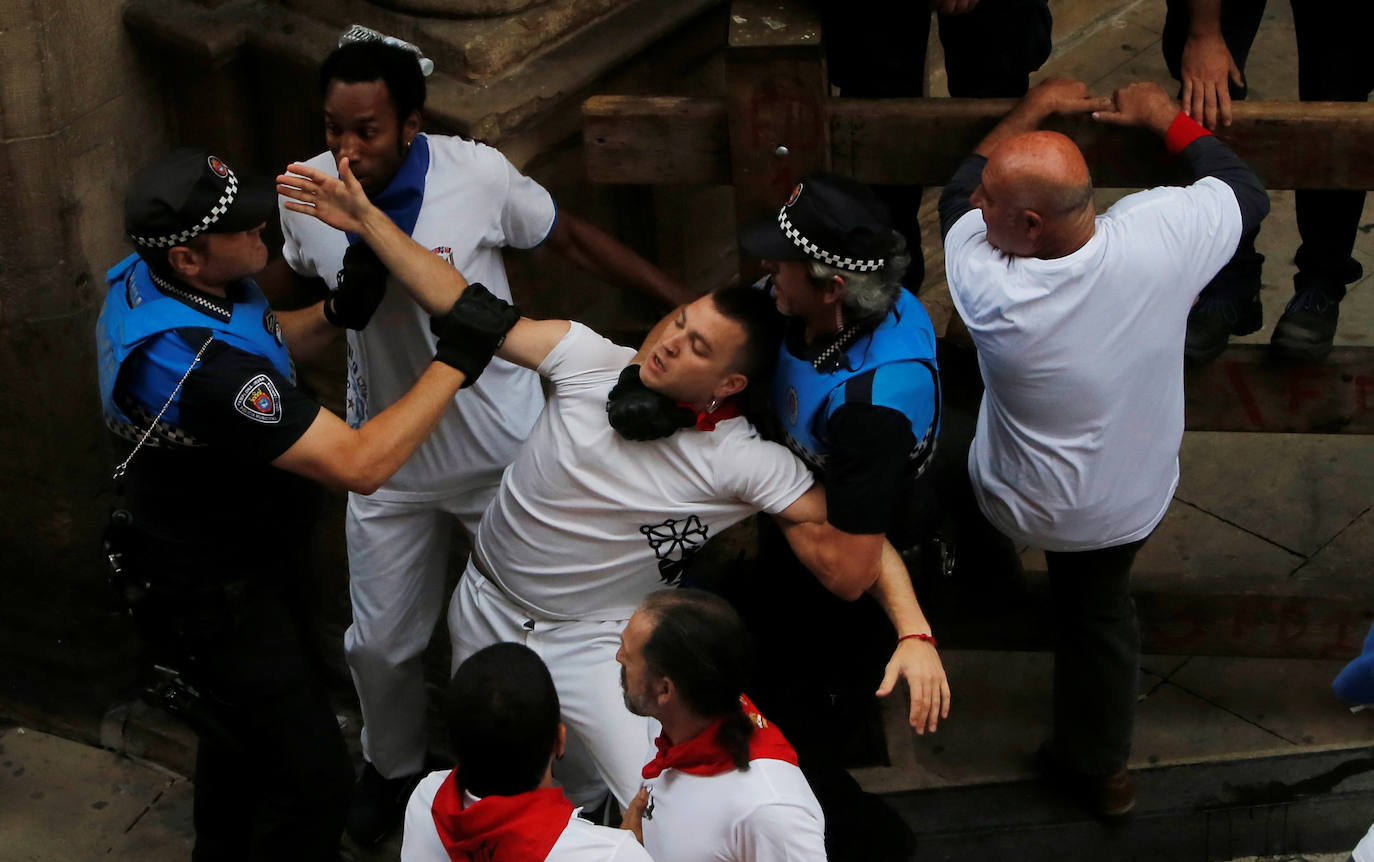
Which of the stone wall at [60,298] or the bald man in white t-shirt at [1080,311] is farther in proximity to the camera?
the stone wall at [60,298]

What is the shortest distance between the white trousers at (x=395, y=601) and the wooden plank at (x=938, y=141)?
953 millimetres

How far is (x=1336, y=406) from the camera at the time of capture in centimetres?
387

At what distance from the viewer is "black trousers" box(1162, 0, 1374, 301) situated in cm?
386

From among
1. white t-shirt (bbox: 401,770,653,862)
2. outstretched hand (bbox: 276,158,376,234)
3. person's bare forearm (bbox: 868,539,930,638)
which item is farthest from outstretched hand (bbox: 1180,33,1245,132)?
white t-shirt (bbox: 401,770,653,862)

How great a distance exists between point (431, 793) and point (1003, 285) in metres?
1.50

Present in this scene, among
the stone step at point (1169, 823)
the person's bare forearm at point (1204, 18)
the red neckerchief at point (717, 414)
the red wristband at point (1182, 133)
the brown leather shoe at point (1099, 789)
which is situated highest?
the person's bare forearm at point (1204, 18)

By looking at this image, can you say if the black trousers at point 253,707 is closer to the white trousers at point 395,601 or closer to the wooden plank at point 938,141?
the white trousers at point 395,601

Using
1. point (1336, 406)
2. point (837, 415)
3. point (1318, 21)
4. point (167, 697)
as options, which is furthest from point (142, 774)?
point (1318, 21)

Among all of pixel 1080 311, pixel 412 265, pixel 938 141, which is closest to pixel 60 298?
pixel 412 265

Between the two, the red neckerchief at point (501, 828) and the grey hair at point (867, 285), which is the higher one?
the grey hair at point (867, 285)

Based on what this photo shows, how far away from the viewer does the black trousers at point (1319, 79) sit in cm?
386

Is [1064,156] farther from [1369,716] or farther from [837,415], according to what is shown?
[1369,716]

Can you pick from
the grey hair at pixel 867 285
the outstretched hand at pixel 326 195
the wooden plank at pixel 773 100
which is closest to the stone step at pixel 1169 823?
the grey hair at pixel 867 285

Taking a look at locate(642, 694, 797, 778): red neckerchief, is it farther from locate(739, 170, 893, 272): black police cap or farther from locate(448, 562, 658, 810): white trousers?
locate(739, 170, 893, 272): black police cap
